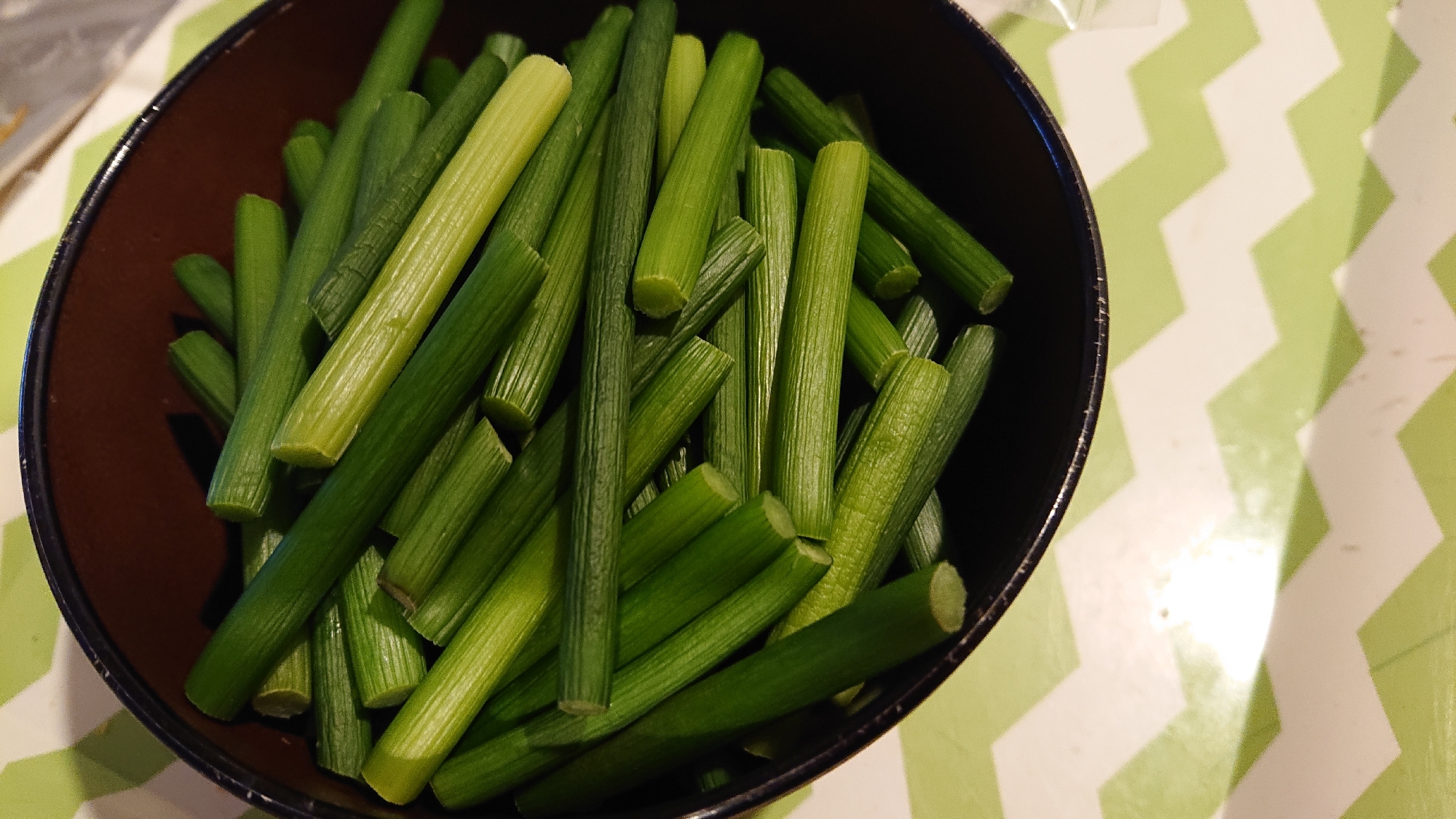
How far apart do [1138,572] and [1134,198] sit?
606 millimetres

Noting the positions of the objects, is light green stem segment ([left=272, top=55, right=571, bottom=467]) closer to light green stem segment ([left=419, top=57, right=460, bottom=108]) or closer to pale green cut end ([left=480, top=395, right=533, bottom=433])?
pale green cut end ([left=480, top=395, right=533, bottom=433])

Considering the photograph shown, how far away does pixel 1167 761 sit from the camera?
107cm

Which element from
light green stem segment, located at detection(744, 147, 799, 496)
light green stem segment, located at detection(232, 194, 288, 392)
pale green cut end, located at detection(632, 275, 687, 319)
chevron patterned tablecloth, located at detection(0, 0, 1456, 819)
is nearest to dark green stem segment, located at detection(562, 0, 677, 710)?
pale green cut end, located at detection(632, 275, 687, 319)

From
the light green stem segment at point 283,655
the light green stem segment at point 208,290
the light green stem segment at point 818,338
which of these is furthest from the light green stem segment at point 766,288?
the light green stem segment at point 208,290

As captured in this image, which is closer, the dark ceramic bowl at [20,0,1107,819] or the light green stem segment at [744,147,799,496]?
the dark ceramic bowl at [20,0,1107,819]

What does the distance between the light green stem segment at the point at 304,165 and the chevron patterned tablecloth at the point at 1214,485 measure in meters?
0.54

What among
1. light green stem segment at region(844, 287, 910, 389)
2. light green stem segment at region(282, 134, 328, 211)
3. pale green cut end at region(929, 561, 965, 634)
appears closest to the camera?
pale green cut end at region(929, 561, 965, 634)

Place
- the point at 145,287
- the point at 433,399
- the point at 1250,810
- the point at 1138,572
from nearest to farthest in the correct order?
the point at 433,399 < the point at 145,287 < the point at 1250,810 < the point at 1138,572

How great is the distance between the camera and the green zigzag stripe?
1.07 metres

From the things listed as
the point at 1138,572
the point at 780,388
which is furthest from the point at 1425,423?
the point at 780,388

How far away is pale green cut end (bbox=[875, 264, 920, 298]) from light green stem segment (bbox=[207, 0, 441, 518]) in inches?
23.1

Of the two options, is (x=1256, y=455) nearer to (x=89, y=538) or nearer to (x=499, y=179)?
(x=499, y=179)

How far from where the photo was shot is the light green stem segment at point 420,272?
2.48ft

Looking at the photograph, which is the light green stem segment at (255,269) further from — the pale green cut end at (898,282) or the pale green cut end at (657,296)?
the pale green cut end at (898,282)
